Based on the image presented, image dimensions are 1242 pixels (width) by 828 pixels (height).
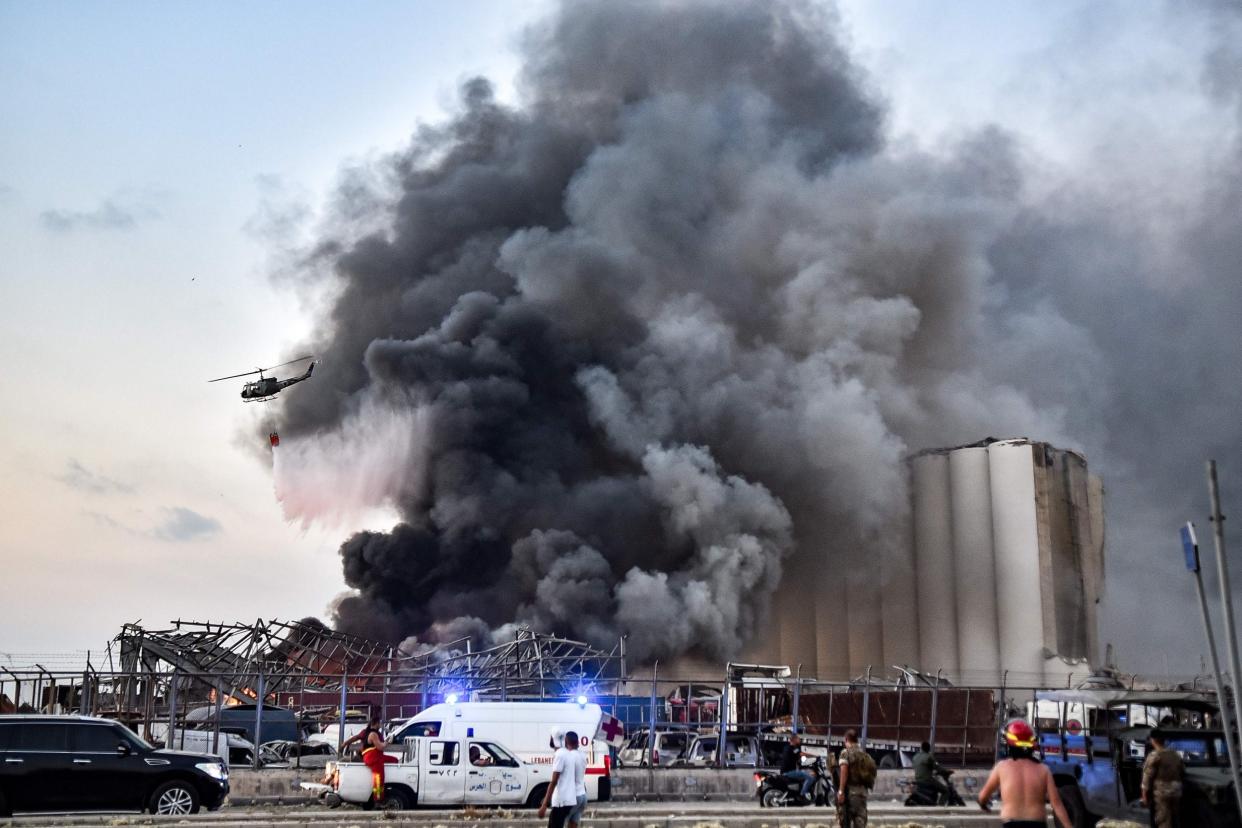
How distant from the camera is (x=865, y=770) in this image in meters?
13.1

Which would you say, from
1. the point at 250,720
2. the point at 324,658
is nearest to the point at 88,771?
the point at 250,720

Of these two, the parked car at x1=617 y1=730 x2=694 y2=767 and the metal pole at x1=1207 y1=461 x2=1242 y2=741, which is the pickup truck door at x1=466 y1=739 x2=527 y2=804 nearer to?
the parked car at x1=617 y1=730 x2=694 y2=767

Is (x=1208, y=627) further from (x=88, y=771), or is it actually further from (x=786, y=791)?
(x=88, y=771)

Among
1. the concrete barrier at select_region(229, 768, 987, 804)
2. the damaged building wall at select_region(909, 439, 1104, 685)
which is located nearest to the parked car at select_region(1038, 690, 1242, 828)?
the concrete barrier at select_region(229, 768, 987, 804)

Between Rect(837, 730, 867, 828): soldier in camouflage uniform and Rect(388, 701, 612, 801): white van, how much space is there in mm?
8064

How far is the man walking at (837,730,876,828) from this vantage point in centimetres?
1309

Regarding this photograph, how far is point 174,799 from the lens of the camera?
18.1 meters

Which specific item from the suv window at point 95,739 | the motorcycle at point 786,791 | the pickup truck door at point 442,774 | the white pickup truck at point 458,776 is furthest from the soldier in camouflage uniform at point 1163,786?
the suv window at point 95,739

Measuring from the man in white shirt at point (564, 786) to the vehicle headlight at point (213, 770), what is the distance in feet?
25.4

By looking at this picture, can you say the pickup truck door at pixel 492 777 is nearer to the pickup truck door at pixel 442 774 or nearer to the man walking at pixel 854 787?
the pickup truck door at pixel 442 774

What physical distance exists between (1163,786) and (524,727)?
1229cm

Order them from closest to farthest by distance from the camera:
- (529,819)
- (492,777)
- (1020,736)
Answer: (1020,736), (529,819), (492,777)

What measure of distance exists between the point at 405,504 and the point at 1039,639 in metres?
29.6

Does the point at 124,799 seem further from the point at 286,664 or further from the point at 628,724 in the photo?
the point at 286,664
